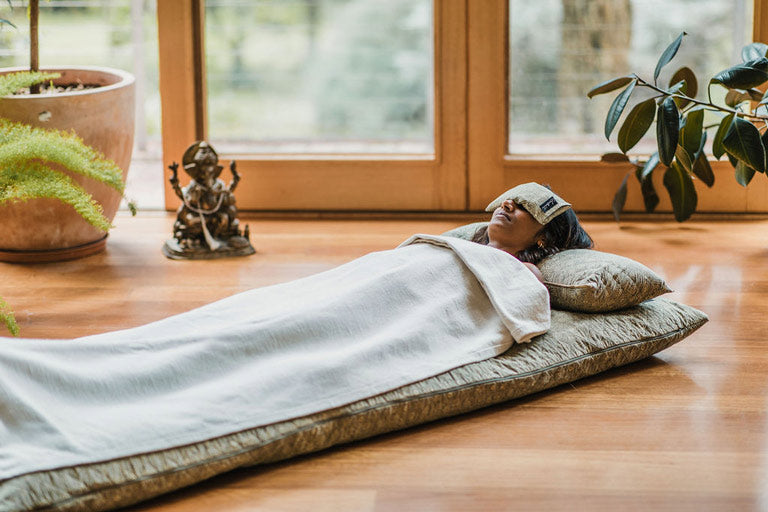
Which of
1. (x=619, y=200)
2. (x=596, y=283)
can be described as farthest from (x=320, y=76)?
(x=596, y=283)

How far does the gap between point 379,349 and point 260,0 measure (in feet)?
6.20

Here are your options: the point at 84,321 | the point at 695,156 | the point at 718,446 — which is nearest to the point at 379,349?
the point at 718,446

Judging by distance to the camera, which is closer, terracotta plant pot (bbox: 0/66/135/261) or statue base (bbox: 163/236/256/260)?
terracotta plant pot (bbox: 0/66/135/261)

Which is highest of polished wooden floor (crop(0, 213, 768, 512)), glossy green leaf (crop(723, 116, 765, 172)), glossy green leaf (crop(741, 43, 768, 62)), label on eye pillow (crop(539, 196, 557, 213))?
glossy green leaf (crop(741, 43, 768, 62))

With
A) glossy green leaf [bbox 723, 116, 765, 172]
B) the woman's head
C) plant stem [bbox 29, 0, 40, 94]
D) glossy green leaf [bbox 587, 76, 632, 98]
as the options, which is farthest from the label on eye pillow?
plant stem [bbox 29, 0, 40, 94]

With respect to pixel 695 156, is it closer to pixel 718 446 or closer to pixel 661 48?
pixel 661 48

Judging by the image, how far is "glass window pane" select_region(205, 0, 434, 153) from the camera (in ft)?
11.2

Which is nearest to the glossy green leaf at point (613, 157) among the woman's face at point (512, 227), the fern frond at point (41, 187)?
the woman's face at point (512, 227)

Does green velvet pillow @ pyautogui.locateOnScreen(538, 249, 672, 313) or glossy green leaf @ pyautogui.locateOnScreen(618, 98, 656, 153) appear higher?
glossy green leaf @ pyautogui.locateOnScreen(618, 98, 656, 153)

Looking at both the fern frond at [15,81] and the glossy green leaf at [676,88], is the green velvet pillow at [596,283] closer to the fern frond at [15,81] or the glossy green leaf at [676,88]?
the glossy green leaf at [676,88]

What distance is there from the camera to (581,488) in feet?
5.35

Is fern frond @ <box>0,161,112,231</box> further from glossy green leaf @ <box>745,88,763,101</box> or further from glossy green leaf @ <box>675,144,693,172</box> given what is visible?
glossy green leaf @ <box>745,88,763,101</box>

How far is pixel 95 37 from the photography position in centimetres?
358

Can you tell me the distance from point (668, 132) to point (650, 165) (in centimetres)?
47
